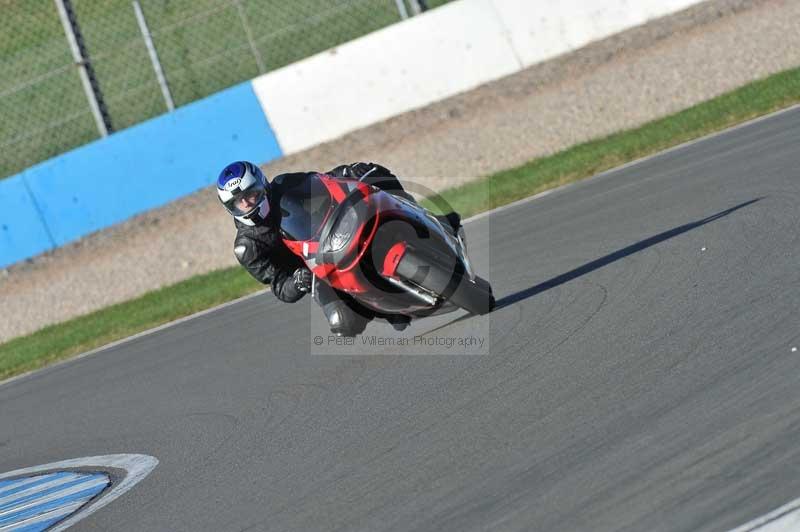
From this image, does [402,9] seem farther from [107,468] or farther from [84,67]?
[107,468]

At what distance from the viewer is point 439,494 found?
534 cm

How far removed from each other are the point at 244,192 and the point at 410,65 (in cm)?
907

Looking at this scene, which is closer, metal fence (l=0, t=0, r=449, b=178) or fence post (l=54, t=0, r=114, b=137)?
fence post (l=54, t=0, r=114, b=137)

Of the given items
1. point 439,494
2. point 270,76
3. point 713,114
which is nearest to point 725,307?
point 439,494

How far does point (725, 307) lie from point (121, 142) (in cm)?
1111

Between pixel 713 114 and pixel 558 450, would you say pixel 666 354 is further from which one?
pixel 713 114

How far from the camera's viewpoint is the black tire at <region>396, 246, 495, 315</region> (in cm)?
696

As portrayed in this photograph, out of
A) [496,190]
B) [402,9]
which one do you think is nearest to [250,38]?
[402,9]

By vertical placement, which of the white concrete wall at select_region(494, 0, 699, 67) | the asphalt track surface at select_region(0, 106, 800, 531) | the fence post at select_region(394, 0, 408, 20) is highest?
the fence post at select_region(394, 0, 408, 20)

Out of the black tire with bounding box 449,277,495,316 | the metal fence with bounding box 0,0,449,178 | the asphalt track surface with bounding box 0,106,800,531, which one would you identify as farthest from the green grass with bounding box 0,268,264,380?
the black tire with bounding box 449,277,495,316

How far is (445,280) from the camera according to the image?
7.09m

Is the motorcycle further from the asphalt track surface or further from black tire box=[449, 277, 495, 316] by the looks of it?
the asphalt track surface

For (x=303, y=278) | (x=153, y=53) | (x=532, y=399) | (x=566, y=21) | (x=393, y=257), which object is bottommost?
(x=532, y=399)

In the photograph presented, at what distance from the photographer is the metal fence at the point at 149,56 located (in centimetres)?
1706
